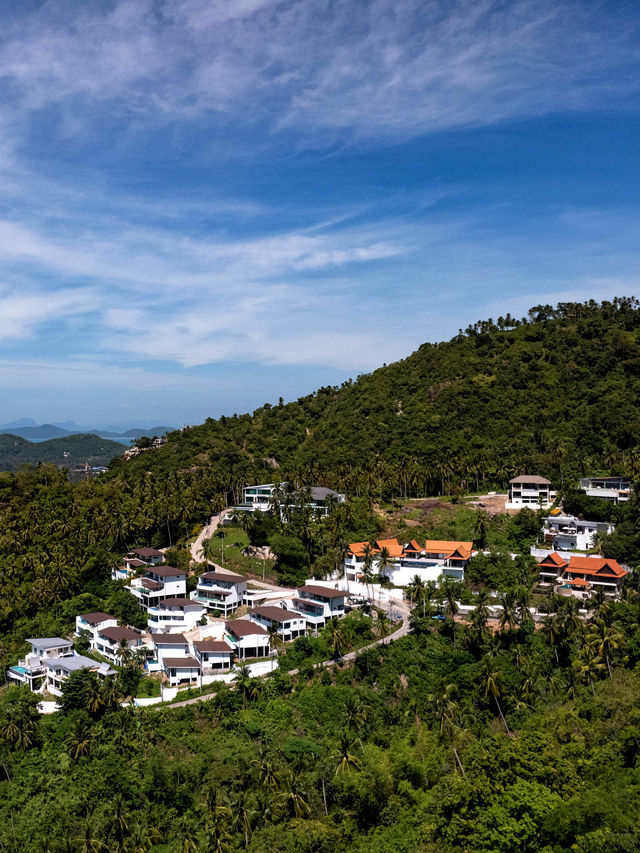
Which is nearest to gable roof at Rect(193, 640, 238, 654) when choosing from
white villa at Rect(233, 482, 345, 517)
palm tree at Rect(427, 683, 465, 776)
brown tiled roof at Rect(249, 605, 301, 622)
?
brown tiled roof at Rect(249, 605, 301, 622)

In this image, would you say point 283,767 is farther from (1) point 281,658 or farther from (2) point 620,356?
(2) point 620,356

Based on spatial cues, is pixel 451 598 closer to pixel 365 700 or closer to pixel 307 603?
pixel 365 700

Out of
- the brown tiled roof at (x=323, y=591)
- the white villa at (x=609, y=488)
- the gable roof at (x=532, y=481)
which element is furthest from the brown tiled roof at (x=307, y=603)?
the white villa at (x=609, y=488)

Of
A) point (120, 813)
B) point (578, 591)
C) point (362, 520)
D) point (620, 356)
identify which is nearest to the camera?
point (120, 813)

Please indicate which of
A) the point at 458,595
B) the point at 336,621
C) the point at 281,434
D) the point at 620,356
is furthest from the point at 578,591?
the point at 281,434

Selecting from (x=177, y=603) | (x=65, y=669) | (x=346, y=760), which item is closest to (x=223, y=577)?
(x=177, y=603)
